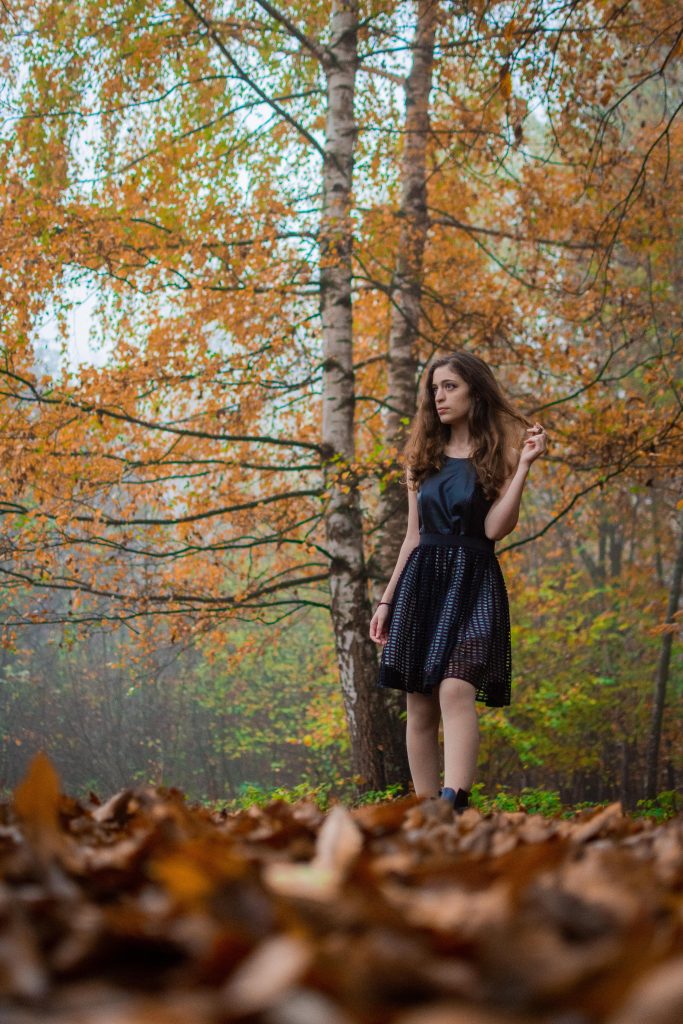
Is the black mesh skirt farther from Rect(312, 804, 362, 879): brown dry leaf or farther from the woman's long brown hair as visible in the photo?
Rect(312, 804, 362, 879): brown dry leaf

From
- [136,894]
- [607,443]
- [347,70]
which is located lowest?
[136,894]

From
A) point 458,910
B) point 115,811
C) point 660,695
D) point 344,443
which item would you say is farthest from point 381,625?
point 660,695

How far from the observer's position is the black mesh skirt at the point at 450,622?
11.3ft

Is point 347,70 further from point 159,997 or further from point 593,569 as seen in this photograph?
point 593,569

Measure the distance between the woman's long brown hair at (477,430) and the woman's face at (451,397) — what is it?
0.9 inches

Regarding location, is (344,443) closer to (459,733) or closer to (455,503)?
(455,503)

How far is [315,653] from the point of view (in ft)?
69.6

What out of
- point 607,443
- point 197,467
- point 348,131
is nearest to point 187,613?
point 197,467

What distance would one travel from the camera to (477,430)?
3.92 meters

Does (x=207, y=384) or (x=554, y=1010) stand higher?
(x=207, y=384)

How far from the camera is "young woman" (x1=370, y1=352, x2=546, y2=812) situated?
3422mm

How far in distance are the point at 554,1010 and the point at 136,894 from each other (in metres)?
0.52

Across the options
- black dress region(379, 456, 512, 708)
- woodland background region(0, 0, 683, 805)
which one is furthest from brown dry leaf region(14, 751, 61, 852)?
woodland background region(0, 0, 683, 805)

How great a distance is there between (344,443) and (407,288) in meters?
1.60
